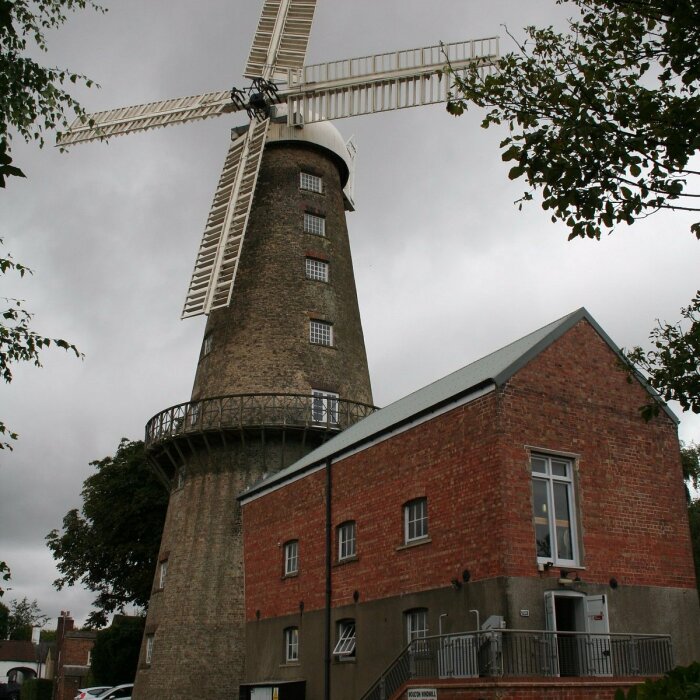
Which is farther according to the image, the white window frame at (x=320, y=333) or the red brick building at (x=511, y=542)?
the white window frame at (x=320, y=333)

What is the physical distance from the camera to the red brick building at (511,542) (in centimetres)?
1582

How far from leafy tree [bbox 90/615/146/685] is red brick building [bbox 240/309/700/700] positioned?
58.6 feet

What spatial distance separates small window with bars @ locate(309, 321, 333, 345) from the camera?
3036 cm

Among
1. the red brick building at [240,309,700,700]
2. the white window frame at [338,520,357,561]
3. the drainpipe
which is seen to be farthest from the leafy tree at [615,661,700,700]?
the drainpipe

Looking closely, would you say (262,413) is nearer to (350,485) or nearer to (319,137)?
(350,485)

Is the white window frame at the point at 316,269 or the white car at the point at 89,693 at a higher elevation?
the white window frame at the point at 316,269

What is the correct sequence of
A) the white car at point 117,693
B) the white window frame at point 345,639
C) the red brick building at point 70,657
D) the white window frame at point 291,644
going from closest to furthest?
the white window frame at point 345,639, the white window frame at point 291,644, the white car at point 117,693, the red brick building at point 70,657

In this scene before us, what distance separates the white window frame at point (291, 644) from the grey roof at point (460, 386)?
405cm

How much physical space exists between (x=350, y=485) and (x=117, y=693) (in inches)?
685

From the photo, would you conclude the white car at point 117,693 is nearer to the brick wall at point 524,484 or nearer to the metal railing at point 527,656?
the brick wall at point 524,484

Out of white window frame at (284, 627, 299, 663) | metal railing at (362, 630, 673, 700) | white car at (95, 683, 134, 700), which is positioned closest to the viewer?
metal railing at (362, 630, 673, 700)

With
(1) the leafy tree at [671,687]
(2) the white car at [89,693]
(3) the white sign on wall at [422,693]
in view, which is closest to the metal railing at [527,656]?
(3) the white sign on wall at [422,693]

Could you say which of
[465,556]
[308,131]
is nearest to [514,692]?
[465,556]

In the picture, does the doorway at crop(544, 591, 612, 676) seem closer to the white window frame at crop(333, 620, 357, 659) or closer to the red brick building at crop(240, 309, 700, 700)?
the red brick building at crop(240, 309, 700, 700)
